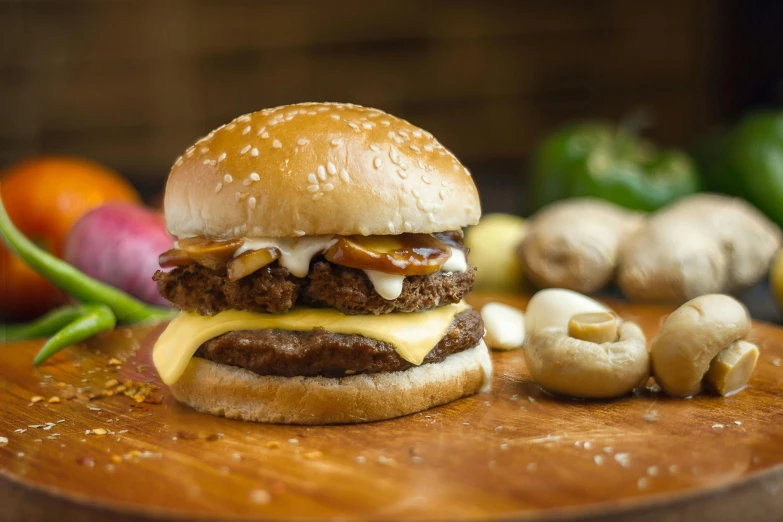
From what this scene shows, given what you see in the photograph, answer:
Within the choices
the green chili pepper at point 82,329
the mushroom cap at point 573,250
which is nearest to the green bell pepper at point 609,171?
the mushroom cap at point 573,250

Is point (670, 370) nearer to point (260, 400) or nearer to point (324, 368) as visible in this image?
point (324, 368)

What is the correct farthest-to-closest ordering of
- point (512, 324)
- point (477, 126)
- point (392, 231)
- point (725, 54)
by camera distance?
point (477, 126) → point (725, 54) → point (512, 324) → point (392, 231)

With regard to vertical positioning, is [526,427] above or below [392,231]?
below

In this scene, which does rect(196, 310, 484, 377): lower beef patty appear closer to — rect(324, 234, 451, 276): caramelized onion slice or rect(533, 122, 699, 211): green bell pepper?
rect(324, 234, 451, 276): caramelized onion slice

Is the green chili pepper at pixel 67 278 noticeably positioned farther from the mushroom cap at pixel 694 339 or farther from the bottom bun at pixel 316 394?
the mushroom cap at pixel 694 339

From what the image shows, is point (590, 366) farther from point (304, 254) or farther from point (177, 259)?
point (177, 259)

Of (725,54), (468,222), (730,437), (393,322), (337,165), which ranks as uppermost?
(725,54)

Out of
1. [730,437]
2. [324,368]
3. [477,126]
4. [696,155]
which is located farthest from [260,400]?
[477,126]

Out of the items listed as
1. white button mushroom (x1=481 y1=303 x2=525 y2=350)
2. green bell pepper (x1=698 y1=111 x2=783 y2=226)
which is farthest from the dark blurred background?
white button mushroom (x1=481 y1=303 x2=525 y2=350)

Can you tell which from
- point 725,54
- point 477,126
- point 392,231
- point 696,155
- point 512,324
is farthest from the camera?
point 477,126
